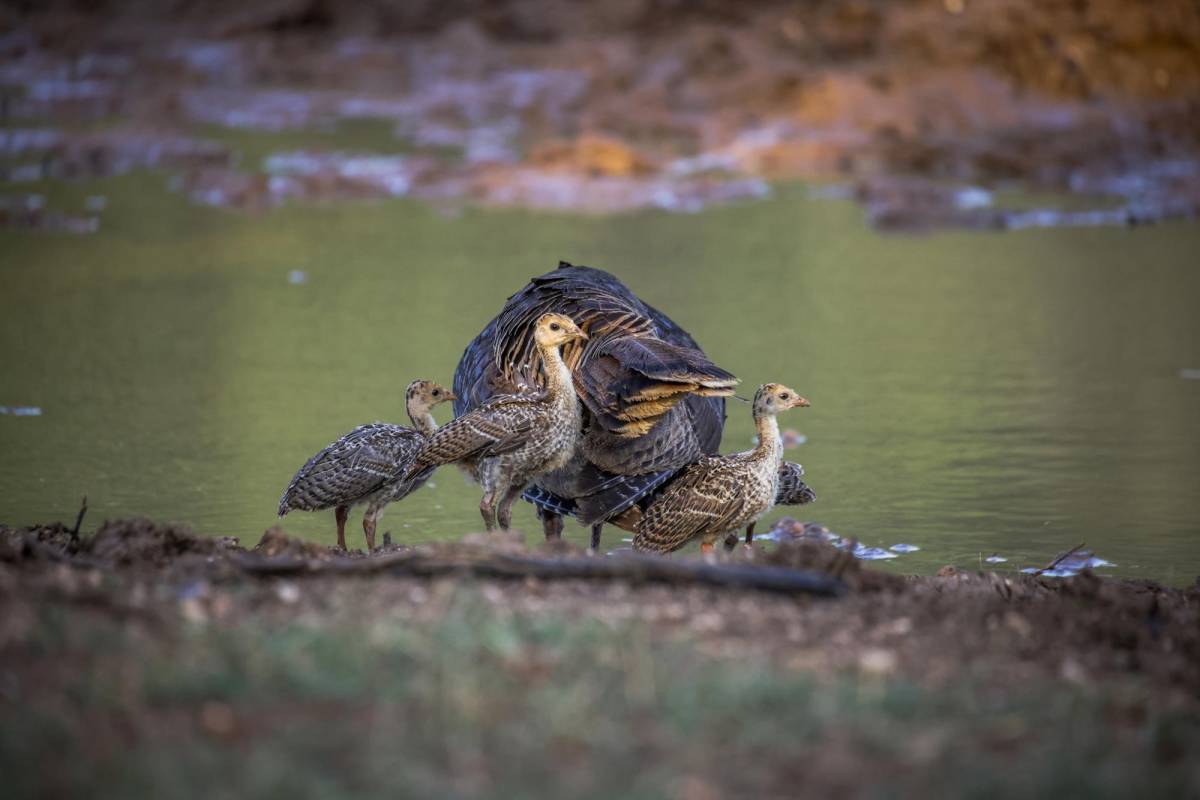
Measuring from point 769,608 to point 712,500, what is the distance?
2.24 m

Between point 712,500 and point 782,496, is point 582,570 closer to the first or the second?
point 712,500

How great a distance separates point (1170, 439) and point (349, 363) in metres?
5.08

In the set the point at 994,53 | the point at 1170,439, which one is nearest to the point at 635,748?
the point at 1170,439

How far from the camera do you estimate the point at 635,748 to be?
148 inches

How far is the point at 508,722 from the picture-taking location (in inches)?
151

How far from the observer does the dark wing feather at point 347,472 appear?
24.2 feet

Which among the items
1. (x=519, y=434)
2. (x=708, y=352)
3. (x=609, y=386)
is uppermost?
(x=708, y=352)

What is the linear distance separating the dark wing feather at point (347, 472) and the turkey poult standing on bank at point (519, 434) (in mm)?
149

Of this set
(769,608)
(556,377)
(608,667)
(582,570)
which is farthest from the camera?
(556,377)

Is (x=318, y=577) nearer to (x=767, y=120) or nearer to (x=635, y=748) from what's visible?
(x=635, y=748)

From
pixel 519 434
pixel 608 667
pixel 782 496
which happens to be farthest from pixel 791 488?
pixel 608 667

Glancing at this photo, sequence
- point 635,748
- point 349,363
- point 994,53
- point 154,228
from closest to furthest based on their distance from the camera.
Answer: point 635,748 → point 349,363 → point 154,228 → point 994,53

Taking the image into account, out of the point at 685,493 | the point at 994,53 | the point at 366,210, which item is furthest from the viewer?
the point at 994,53

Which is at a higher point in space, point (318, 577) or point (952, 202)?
point (952, 202)
